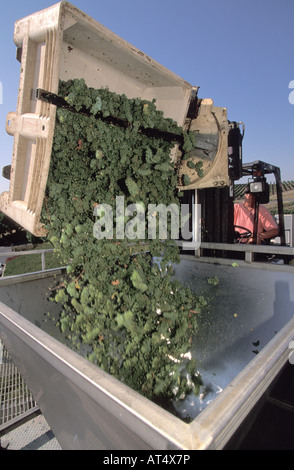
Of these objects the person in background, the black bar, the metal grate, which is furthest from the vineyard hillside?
the metal grate

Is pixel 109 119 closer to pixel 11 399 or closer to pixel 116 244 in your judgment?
pixel 116 244

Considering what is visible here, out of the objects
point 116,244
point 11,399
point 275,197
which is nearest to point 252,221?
point 116,244

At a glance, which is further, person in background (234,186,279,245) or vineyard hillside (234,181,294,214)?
vineyard hillside (234,181,294,214)

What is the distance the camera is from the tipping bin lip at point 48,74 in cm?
176

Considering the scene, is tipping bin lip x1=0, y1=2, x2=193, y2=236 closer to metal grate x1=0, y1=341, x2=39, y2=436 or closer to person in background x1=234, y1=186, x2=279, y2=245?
metal grate x1=0, y1=341, x2=39, y2=436

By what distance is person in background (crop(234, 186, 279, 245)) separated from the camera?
13.8 ft

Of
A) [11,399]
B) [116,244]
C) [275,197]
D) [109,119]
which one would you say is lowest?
[11,399]

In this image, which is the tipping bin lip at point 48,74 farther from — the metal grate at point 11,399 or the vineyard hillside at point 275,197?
the vineyard hillside at point 275,197

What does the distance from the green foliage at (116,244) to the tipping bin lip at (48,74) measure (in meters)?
0.12

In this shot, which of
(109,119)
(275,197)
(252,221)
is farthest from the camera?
(275,197)

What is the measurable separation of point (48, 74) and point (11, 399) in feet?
7.95

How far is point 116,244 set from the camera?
2.25m

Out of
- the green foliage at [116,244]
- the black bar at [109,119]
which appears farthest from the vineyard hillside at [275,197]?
the green foliage at [116,244]

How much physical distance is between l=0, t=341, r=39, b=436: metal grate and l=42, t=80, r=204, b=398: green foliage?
55 cm
